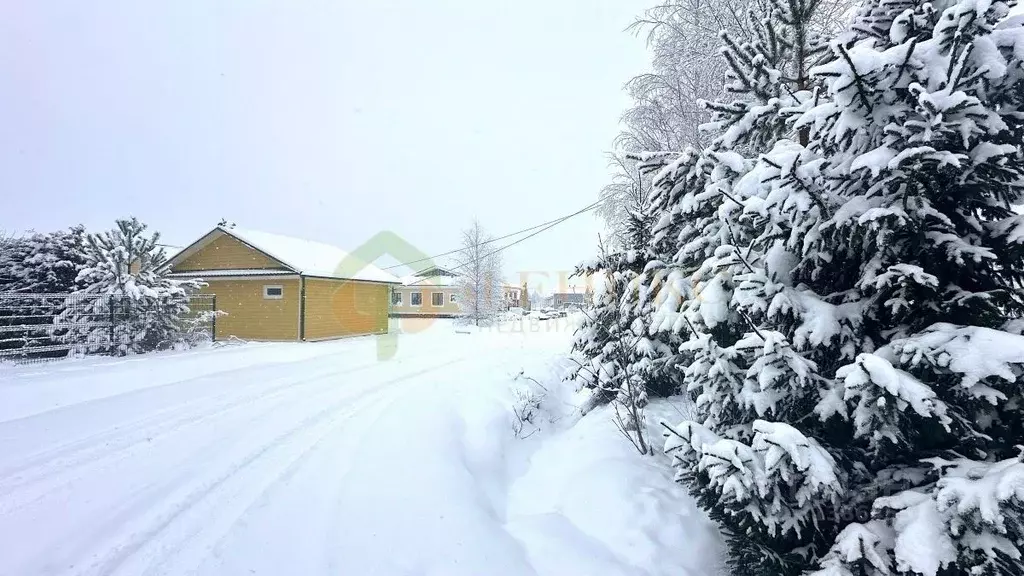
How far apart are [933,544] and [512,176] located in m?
87.3

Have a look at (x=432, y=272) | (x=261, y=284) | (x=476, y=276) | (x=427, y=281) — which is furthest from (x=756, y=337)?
(x=432, y=272)

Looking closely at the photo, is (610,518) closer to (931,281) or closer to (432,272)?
(931,281)

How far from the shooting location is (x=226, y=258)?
53.4 ft

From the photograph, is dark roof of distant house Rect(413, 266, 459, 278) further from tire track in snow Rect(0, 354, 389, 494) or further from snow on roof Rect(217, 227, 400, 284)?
tire track in snow Rect(0, 354, 389, 494)

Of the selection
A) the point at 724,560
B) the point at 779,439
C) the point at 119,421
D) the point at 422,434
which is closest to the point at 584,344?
the point at 422,434

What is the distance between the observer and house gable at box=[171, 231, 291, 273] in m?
15.9

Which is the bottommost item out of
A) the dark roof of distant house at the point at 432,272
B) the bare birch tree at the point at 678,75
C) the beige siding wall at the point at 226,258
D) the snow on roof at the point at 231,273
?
the snow on roof at the point at 231,273

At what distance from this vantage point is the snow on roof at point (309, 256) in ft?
52.4

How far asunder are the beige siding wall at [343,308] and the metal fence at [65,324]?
5.05m

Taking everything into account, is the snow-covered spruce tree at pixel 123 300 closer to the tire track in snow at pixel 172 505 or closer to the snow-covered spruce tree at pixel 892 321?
the tire track in snow at pixel 172 505

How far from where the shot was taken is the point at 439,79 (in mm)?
145000

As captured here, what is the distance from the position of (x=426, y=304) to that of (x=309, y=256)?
1910 cm

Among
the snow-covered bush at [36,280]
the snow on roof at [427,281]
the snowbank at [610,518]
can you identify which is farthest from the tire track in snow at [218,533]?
the snow on roof at [427,281]

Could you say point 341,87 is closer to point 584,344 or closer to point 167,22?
point 167,22
